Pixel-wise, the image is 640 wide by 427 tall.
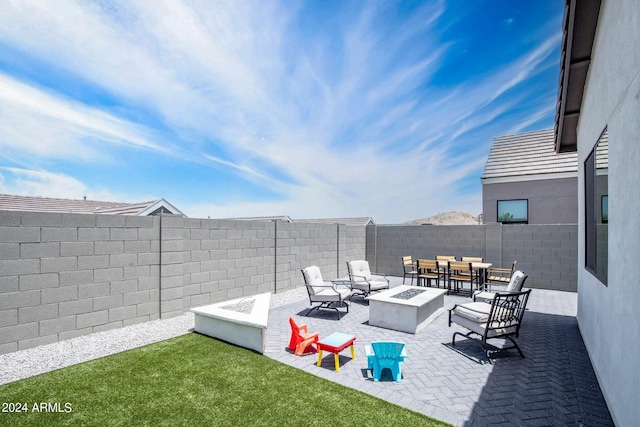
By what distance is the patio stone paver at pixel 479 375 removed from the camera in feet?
9.50

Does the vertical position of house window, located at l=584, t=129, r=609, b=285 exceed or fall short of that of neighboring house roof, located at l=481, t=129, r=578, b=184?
it falls short

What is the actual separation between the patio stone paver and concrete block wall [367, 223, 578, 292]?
153 inches

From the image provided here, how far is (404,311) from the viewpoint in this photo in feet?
17.9

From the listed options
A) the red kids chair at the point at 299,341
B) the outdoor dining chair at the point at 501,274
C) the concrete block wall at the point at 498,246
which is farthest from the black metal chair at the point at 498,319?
the concrete block wall at the point at 498,246

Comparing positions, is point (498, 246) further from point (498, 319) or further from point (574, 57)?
point (574, 57)

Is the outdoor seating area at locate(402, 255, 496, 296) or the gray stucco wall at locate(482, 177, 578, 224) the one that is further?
the gray stucco wall at locate(482, 177, 578, 224)

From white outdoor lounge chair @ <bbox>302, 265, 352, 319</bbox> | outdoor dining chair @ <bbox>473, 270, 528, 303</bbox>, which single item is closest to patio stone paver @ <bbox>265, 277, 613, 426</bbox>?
white outdoor lounge chair @ <bbox>302, 265, 352, 319</bbox>

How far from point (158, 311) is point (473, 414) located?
18.3 feet

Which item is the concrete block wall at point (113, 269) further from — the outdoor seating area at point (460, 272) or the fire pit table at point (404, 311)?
the outdoor seating area at point (460, 272)

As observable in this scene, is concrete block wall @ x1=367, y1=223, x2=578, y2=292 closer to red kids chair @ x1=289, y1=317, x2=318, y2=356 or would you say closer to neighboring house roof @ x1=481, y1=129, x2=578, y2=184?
neighboring house roof @ x1=481, y1=129, x2=578, y2=184

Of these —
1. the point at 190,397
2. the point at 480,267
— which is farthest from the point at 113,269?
the point at 480,267

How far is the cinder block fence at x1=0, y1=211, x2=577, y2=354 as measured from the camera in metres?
4.25

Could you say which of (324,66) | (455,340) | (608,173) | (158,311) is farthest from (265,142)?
(608,173)

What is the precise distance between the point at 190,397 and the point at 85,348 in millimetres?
2504
